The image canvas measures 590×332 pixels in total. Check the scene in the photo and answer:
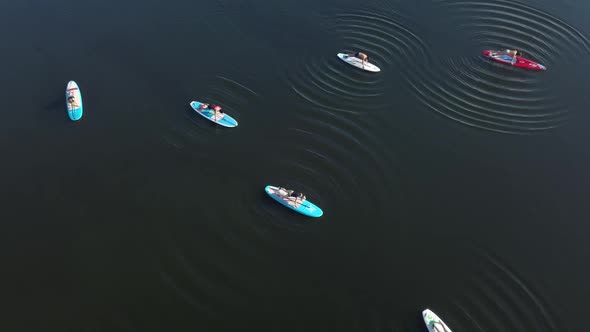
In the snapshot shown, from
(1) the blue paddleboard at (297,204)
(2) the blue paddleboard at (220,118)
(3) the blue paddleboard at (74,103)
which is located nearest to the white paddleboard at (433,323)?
(1) the blue paddleboard at (297,204)

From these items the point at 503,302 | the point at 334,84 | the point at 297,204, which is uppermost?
the point at 334,84

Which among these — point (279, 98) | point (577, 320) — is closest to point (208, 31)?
point (279, 98)

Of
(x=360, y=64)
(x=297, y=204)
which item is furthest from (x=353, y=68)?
(x=297, y=204)

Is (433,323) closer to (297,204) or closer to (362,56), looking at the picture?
(297,204)

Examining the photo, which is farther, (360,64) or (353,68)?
(353,68)

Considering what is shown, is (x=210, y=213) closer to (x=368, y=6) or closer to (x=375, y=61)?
(x=375, y=61)
